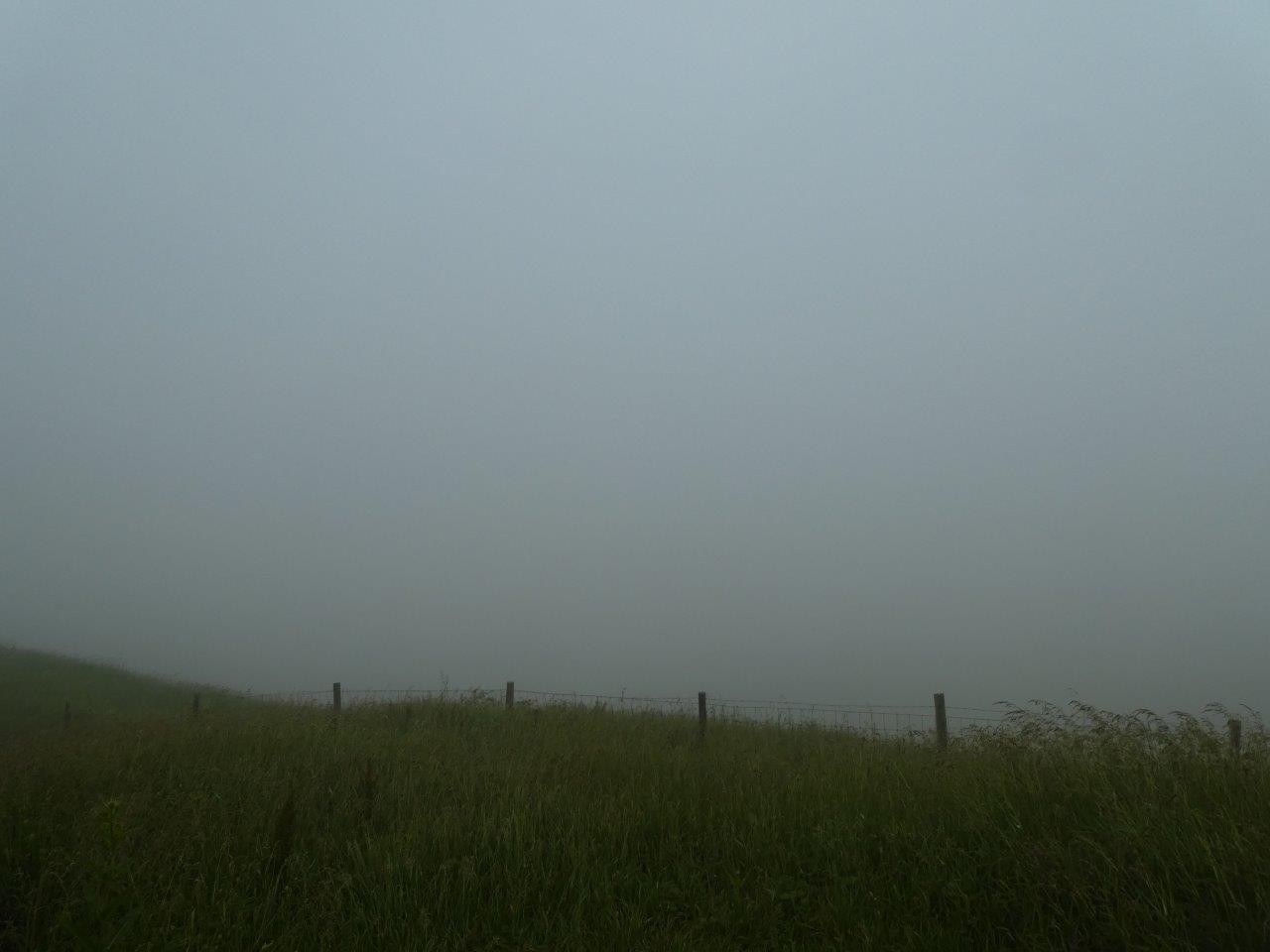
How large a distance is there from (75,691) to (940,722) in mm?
30147

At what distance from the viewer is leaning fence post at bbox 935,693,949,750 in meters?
10.2

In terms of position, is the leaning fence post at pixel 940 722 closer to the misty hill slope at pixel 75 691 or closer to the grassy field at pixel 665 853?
the grassy field at pixel 665 853

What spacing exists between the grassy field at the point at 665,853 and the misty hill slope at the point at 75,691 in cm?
1390

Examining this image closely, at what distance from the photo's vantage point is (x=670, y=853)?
5746mm

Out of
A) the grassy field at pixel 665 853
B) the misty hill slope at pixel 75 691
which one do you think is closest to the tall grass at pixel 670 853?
the grassy field at pixel 665 853

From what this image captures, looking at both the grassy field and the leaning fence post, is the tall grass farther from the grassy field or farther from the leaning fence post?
the leaning fence post

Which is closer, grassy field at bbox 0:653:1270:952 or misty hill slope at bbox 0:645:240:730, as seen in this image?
grassy field at bbox 0:653:1270:952

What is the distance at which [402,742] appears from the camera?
33.7ft

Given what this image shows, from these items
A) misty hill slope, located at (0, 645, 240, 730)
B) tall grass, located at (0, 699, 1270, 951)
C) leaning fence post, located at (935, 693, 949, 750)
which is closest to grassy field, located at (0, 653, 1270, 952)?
tall grass, located at (0, 699, 1270, 951)

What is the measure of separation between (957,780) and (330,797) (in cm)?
598

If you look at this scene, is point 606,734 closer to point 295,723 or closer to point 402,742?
point 402,742

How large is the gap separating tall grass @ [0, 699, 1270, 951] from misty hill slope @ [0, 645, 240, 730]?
13.9m

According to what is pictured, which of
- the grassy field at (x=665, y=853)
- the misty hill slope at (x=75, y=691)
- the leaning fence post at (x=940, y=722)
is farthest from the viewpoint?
the misty hill slope at (x=75, y=691)

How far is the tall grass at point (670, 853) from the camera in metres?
4.29
